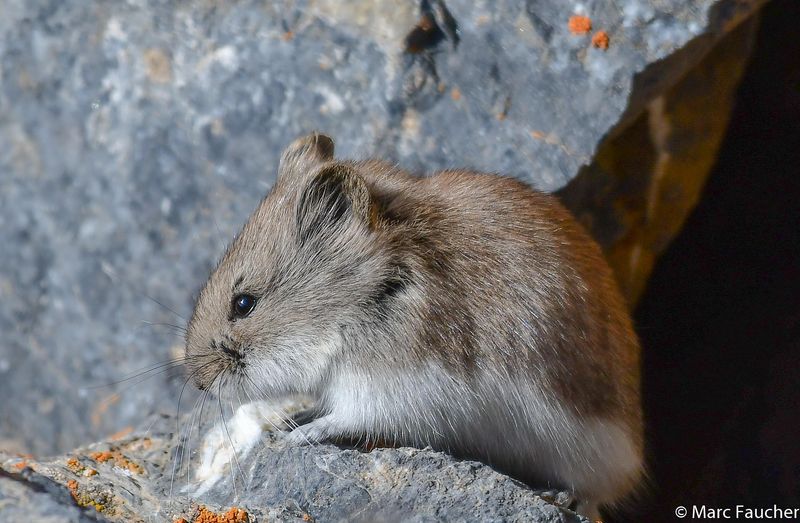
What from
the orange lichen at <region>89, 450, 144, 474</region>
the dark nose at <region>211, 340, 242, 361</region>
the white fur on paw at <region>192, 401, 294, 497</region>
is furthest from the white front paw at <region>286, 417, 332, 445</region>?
the orange lichen at <region>89, 450, 144, 474</region>

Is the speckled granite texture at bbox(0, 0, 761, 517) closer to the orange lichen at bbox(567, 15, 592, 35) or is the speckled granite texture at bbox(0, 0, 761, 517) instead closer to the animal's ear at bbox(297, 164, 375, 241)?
the orange lichen at bbox(567, 15, 592, 35)

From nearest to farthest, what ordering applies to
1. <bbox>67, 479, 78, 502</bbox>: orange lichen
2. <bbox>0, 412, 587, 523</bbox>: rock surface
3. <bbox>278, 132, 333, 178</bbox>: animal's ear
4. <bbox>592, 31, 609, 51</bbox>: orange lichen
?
1. <bbox>67, 479, 78, 502</bbox>: orange lichen
2. <bbox>0, 412, 587, 523</bbox>: rock surface
3. <bbox>278, 132, 333, 178</bbox>: animal's ear
4. <bbox>592, 31, 609, 51</bbox>: orange lichen

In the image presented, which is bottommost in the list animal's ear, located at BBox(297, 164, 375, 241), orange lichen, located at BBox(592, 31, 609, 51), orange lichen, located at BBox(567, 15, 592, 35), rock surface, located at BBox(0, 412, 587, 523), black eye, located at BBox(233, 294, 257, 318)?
rock surface, located at BBox(0, 412, 587, 523)

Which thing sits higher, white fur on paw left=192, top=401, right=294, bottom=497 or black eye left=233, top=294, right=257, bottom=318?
black eye left=233, top=294, right=257, bottom=318

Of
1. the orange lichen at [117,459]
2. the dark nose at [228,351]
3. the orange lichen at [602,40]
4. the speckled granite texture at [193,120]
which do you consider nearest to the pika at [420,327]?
the dark nose at [228,351]

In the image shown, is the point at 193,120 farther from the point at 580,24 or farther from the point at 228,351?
the point at 580,24

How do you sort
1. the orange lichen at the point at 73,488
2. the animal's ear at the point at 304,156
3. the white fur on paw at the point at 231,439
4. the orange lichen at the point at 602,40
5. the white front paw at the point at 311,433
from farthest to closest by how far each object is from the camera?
the orange lichen at the point at 602,40 → the animal's ear at the point at 304,156 → the white fur on paw at the point at 231,439 → the white front paw at the point at 311,433 → the orange lichen at the point at 73,488

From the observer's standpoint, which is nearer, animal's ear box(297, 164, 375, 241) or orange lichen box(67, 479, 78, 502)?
orange lichen box(67, 479, 78, 502)

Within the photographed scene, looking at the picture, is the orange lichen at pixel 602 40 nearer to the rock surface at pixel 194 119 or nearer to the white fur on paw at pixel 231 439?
the rock surface at pixel 194 119
